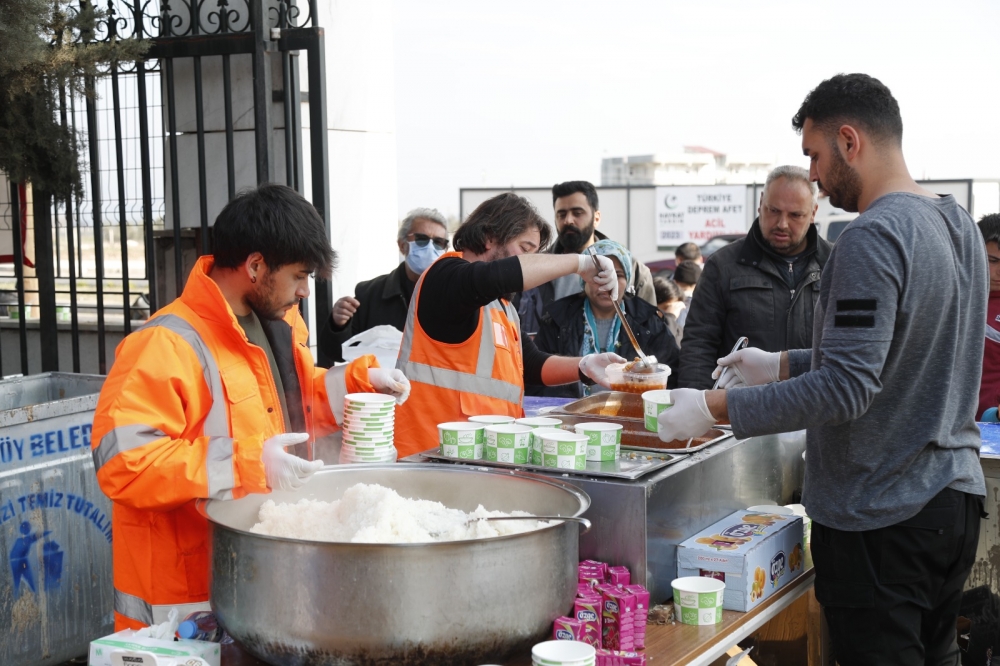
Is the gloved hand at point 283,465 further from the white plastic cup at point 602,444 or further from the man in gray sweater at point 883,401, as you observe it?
the man in gray sweater at point 883,401

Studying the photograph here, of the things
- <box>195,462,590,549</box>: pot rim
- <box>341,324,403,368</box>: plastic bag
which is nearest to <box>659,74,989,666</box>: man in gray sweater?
<box>195,462,590,549</box>: pot rim

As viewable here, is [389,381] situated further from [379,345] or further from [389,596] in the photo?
[379,345]

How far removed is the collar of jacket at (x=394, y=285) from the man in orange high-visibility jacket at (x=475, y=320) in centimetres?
169

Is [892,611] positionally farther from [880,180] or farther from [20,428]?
[20,428]

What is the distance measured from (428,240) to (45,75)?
201cm

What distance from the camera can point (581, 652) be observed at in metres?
1.58

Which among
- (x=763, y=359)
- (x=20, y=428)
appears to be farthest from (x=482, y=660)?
(x=20, y=428)

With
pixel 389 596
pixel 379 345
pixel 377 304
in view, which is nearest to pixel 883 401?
pixel 389 596

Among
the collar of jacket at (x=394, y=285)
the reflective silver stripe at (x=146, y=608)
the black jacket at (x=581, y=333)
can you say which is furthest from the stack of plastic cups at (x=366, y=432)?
the collar of jacket at (x=394, y=285)

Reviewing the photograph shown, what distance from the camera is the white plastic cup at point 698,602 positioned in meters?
1.99

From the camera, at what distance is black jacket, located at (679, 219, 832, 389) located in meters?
3.85

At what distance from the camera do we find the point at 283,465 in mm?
1800

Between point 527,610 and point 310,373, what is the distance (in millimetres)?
1094

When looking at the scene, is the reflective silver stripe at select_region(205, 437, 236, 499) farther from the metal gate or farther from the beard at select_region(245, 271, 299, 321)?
the metal gate
